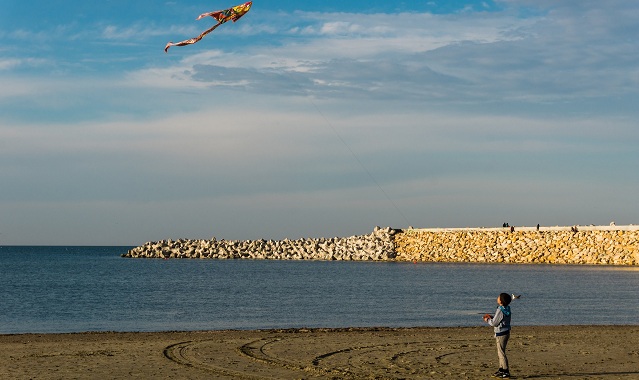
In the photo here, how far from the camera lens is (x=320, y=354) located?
19.5 metres

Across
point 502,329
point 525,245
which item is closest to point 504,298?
point 502,329

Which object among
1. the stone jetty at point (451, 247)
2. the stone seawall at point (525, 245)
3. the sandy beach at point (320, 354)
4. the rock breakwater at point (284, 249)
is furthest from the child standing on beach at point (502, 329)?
A: the rock breakwater at point (284, 249)

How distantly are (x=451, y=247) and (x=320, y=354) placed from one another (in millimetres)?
79074

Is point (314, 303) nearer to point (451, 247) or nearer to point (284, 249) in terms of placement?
point (451, 247)

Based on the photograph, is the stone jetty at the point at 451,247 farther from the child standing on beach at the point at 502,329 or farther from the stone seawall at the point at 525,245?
the child standing on beach at the point at 502,329

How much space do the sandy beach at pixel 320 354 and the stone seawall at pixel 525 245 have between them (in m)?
57.0

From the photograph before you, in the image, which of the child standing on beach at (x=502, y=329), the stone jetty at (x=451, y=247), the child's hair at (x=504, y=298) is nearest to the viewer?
the child's hair at (x=504, y=298)

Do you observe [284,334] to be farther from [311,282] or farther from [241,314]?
[311,282]

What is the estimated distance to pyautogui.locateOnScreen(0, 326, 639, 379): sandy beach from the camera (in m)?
16.7

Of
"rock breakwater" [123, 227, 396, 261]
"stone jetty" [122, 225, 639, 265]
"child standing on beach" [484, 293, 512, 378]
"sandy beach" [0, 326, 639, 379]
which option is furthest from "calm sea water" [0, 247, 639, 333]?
"rock breakwater" [123, 227, 396, 261]

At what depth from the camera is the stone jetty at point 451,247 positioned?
8119cm

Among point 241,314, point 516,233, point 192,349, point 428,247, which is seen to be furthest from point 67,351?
point 428,247

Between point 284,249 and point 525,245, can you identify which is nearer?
point 525,245

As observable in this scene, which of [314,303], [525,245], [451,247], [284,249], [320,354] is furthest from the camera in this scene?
[284,249]
